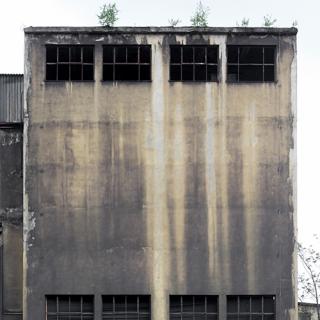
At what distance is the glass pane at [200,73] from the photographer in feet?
69.1

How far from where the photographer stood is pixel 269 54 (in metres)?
21.3

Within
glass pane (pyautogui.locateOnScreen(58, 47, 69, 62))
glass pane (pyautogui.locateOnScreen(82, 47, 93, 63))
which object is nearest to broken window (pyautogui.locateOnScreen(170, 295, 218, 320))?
glass pane (pyautogui.locateOnScreen(82, 47, 93, 63))

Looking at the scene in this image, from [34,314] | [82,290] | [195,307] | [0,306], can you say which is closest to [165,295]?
[195,307]

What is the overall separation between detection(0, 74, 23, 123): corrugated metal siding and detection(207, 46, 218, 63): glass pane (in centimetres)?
585

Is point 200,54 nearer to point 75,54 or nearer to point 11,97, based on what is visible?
point 75,54

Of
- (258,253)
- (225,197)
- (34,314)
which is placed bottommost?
(34,314)

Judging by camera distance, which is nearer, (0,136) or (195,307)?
(195,307)

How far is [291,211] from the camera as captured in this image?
20656 mm

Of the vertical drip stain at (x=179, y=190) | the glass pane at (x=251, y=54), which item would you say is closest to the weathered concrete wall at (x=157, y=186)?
the vertical drip stain at (x=179, y=190)

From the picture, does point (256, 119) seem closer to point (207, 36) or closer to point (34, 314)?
point (207, 36)

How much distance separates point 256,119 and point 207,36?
9.20 feet

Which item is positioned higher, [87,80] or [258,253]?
[87,80]

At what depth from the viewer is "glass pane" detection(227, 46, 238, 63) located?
21109 mm

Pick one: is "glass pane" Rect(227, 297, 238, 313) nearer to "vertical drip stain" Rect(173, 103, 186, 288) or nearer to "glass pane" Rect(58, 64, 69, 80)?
"vertical drip stain" Rect(173, 103, 186, 288)
